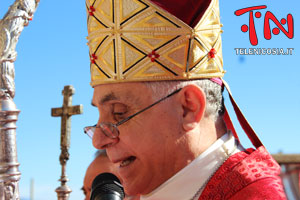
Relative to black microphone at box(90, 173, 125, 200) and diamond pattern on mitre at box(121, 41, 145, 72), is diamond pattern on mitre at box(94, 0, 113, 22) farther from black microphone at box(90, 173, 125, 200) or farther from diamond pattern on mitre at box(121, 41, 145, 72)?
black microphone at box(90, 173, 125, 200)

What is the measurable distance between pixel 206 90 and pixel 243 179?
52 centimetres

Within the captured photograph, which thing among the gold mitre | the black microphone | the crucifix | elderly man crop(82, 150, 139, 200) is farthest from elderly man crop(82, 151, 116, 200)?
the crucifix

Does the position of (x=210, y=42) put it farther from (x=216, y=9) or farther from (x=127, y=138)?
(x=127, y=138)

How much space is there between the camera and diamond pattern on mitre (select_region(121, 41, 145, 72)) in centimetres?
268

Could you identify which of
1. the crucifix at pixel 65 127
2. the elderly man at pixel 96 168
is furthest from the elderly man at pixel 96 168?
the crucifix at pixel 65 127

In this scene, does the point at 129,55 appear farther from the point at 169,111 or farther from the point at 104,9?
the point at 169,111

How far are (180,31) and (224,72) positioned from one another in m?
0.39

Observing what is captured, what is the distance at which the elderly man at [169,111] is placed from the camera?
248 cm

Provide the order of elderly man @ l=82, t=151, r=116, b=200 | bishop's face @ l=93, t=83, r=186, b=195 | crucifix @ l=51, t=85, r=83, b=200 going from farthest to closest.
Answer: crucifix @ l=51, t=85, r=83, b=200
elderly man @ l=82, t=151, r=116, b=200
bishop's face @ l=93, t=83, r=186, b=195

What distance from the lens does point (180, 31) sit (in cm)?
265

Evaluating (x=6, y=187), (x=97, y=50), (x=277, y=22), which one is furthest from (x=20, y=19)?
(x=97, y=50)

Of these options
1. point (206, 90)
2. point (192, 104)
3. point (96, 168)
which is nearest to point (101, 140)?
point (192, 104)

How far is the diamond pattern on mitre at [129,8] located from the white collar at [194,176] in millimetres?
868

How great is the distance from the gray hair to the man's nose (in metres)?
0.33
